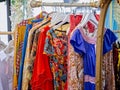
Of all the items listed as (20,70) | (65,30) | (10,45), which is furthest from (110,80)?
(10,45)

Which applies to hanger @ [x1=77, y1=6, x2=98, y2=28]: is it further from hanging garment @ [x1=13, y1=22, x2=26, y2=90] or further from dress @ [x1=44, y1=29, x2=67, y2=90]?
hanging garment @ [x1=13, y1=22, x2=26, y2=90]

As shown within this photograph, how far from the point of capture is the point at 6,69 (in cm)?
188

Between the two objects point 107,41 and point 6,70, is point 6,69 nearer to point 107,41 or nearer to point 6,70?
point 6,70

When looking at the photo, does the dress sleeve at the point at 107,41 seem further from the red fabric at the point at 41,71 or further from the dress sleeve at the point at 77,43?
the red fabric at the point at 41,71

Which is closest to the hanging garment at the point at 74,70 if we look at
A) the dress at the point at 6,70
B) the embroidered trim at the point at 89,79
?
the embroidered trim at the point at 89,79

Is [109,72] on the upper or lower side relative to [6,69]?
upper

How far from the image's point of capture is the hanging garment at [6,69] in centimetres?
185

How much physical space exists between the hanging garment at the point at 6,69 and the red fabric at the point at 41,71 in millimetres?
522

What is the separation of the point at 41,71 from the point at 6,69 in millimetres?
620

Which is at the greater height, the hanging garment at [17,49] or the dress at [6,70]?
the hanging garment at [17,49]

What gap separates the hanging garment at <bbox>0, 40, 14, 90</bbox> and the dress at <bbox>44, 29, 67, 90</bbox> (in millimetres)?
590

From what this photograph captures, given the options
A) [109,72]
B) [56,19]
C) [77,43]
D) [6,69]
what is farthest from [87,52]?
[6,69]

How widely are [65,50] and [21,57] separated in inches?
14.4

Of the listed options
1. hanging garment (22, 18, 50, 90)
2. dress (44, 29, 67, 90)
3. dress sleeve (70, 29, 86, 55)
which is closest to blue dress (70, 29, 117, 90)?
dress sleeve (70, 29, 86, 55)
